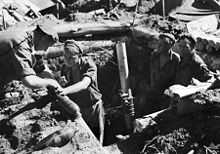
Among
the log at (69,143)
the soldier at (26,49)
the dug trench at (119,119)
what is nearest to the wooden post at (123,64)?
the dug trench at (119,119)

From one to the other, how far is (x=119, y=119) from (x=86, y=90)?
1.12 meters

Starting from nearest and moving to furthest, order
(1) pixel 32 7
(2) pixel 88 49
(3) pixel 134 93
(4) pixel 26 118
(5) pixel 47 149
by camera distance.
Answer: (5) pixel 47 149, (4) pixel 26 118, (3) pixel 134 93, (2) pixel 88 49, (1) pixel 32 7

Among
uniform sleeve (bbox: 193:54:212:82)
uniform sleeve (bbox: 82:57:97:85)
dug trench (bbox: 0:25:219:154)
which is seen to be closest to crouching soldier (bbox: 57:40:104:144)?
uniform sleeve (bbox: 82:57:97:85)

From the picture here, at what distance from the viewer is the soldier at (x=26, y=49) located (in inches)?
252

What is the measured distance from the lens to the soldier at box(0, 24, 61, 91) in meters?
6.39

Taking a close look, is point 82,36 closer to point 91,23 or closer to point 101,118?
point 91,23

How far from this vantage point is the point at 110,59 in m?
8.12

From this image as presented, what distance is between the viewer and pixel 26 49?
21.4 feet

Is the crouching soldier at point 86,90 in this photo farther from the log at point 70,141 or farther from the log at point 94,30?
the log at point 94,30

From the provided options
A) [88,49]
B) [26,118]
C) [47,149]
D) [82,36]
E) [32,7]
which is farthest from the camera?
[32,7]

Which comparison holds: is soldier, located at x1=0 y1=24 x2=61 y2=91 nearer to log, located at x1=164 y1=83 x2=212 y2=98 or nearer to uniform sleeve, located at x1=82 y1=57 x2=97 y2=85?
uniform sleeve, located at x1=82 y1=57 x2=97 y2=85

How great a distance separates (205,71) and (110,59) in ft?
5.99

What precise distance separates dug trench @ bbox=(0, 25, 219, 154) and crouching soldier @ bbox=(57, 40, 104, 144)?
33 cm

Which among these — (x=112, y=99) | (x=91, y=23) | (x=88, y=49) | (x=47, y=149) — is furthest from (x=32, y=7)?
(x=47, y=149)
